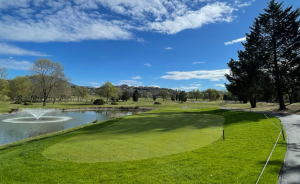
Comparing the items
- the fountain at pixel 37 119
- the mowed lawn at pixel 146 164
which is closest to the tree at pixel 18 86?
the fountain at pixel 37 119

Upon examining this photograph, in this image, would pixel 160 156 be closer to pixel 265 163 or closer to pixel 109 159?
pixel 109 159

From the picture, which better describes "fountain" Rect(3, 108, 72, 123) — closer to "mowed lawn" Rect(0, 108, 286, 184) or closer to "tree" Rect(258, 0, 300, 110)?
"mowed lawn" Rect(0, 108, 286, 184)

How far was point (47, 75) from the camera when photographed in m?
54.8

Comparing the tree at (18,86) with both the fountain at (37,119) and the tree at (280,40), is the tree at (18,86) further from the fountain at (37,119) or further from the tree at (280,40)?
the tree at (280,40)

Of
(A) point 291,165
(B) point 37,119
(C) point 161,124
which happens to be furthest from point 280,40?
(B) point 37,119

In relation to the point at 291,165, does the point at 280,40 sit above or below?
above

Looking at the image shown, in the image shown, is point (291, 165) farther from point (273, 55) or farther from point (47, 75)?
point (47, 75)

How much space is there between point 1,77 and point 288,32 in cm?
8155

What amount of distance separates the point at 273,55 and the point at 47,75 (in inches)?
2393

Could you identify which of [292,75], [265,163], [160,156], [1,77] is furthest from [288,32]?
[1,77]

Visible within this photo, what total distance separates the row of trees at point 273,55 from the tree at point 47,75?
52737mm

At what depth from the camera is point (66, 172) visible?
5836 mm

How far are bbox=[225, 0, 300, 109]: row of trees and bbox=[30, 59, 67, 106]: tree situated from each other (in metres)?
52.7

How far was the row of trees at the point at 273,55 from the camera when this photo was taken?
26516mm
